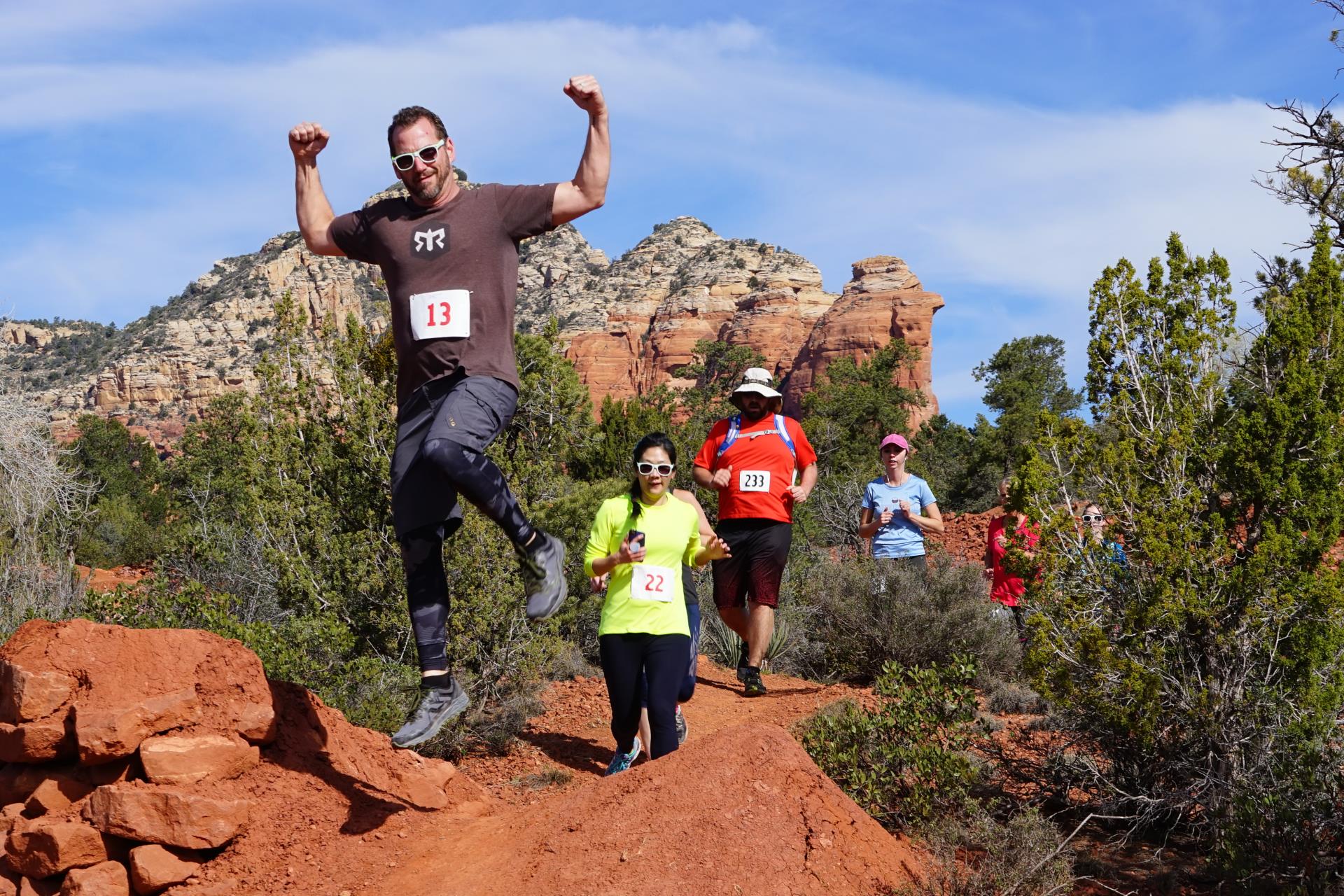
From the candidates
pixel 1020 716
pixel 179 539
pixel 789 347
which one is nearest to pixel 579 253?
pixel 789 347

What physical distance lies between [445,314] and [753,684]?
4725 millimetres

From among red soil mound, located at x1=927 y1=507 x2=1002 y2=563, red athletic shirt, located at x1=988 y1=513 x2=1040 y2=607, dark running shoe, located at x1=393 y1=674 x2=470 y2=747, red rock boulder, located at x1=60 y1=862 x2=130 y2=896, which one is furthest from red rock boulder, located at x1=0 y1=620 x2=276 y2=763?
red soil mound, located at x1=927 y1=507 x2=1002 y2=563

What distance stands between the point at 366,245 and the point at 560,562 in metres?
1.44

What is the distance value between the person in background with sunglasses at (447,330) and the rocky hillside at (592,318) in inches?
2116

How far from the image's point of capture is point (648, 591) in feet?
17.9

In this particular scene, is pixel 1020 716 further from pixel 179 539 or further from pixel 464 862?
pixel 179 539

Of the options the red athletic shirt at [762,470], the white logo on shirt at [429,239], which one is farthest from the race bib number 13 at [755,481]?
the white logo on shirt at [429,239]

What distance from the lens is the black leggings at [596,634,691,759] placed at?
214 inches

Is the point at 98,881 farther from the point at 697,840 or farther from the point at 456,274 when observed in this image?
the point at 456,274

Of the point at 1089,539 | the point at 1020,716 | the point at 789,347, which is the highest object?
the point at 789,347

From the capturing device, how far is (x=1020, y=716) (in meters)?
8.28

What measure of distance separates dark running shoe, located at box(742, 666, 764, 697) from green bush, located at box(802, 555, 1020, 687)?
135 cm

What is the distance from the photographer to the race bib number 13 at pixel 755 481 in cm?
778

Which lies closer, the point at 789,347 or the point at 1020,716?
the point at 1020,716
